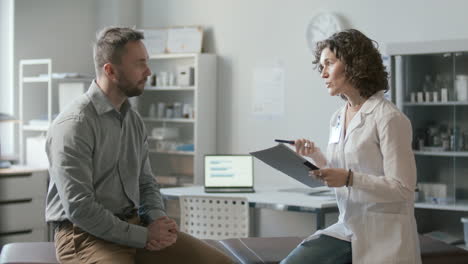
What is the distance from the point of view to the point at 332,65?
259cm

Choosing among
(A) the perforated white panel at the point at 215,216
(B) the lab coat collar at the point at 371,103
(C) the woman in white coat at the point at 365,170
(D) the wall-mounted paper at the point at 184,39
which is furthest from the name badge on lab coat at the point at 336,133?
(D) the wall-mounted paper at the point at 184,39

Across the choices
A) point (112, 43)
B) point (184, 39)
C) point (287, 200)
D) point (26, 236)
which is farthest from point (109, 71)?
point (184, 39)

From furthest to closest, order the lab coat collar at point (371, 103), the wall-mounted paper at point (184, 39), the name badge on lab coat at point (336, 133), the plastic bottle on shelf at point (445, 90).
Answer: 1. the wall-mounted paper at point (184, 39)
2. the plastic bottle on shelf at point (445, 90)
3. the name badge on lab coat at point (336, 133)
4. the lab coat collar at point (371, 103)

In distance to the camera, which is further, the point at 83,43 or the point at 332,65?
the point at 83,43

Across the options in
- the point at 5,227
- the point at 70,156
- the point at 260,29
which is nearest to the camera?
the point at 70,156

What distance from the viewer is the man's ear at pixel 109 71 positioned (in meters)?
2.54

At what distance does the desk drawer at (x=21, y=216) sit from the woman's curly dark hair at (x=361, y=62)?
3507 millimetres

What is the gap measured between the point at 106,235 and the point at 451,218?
9.28 feet

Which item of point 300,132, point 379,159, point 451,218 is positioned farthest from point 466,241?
point 379,159

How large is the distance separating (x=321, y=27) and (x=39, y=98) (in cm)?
272

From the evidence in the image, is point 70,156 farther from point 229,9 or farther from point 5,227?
point 229,9

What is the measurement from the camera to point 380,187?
7.79 ft

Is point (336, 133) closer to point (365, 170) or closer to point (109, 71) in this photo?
point (365, 170)

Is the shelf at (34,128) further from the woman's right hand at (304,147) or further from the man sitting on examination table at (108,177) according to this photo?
the woman's right hand at (304,147)
